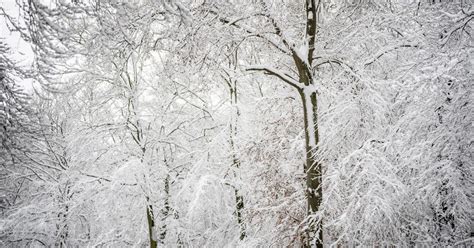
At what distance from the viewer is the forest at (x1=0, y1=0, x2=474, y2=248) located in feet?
15.2

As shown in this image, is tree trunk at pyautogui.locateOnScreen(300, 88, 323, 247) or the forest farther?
tree trunk at pyautogui.locateOnScreen(300, 88, 323, 247)

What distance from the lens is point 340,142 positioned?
19.5ft

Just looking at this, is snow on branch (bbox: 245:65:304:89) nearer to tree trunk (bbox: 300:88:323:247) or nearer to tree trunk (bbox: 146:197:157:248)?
tree trunk (bbox: 300:88:323:247)

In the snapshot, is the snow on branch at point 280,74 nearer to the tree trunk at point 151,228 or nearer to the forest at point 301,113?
the forest at point 301,113

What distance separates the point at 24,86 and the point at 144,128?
4568 millimetres

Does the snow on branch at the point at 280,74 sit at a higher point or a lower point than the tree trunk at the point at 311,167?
higher

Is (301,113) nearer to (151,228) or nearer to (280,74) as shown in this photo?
(280,74)

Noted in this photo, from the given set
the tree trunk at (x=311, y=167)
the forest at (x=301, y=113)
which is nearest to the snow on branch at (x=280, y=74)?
the forest at (x=301, y=113)

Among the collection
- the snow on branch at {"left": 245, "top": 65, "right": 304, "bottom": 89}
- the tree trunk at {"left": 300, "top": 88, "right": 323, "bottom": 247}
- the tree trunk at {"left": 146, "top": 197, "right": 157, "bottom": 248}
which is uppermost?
the snow on branch at {"left": 245, "top": 65, "right": 304, "bottom": 89}

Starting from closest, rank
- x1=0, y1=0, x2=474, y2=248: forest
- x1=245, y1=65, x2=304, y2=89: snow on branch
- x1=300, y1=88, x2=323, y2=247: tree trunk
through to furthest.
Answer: x1=0, y1=0, x2=474, y2=248: forest, x1=300, y1=88, x2=323, y2=247: tree trunk, x1=245, y1=65, x2=304, y2=89: snow on branch

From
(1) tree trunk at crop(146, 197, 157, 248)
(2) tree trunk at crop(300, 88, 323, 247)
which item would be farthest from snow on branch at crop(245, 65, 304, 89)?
(1) tree trunk at crop(146, 197, 157, 248)

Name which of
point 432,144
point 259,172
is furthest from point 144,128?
point 432,144

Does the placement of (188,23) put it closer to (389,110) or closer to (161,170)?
(389,110)

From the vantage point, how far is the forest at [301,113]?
463cm
